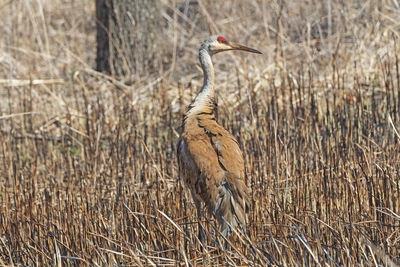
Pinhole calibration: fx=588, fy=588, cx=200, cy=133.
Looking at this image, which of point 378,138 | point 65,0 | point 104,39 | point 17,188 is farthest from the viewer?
point 65,0

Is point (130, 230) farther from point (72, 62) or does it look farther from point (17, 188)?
point (72, 62)

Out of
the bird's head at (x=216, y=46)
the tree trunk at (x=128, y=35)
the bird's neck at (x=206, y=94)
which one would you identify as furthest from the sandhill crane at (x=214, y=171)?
the tree trunk at (x=128, y=35)

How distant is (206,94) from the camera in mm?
3947

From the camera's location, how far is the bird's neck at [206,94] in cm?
391

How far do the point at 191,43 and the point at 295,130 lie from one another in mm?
4497

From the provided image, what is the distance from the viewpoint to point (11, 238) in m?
3.45

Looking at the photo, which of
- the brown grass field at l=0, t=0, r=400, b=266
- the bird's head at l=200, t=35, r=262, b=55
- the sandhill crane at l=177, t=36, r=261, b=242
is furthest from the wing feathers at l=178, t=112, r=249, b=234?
the bird's head at l=200, t=35, r=262, b=55

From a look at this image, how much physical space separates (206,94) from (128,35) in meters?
3.59

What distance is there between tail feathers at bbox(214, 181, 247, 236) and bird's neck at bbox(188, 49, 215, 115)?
715mm

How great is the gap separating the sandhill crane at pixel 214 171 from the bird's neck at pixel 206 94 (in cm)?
11

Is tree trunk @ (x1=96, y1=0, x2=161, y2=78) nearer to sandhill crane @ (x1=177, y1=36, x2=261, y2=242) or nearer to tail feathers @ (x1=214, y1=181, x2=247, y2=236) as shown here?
sandhill crane @ (x1=177, y1=36, x2=261, y2=242)

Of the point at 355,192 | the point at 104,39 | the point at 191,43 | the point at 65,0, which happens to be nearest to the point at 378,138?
the point at 355,192

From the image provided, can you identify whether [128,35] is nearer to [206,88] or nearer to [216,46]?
[216,46]

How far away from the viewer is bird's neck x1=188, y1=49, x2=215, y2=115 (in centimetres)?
391
